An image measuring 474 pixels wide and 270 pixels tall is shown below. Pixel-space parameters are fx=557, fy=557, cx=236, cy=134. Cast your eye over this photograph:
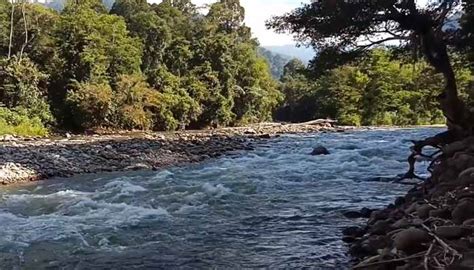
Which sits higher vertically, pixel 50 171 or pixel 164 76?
pixel 164 76

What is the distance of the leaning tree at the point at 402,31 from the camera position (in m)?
9.66

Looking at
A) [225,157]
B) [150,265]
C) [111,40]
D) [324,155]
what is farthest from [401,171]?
[111,40]

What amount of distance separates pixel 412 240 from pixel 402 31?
651cm

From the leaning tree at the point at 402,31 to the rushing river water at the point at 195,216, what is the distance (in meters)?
1.88

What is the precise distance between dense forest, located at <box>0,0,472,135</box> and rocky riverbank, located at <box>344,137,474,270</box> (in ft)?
35.0

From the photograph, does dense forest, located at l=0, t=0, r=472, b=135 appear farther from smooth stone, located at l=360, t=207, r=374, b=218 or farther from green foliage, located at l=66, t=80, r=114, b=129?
smooth stone, located at l=360, t=207, r=374, b=218

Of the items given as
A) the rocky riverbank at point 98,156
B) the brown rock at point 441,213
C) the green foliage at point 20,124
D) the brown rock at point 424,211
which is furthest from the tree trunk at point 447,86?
the green foliage at point 20,124

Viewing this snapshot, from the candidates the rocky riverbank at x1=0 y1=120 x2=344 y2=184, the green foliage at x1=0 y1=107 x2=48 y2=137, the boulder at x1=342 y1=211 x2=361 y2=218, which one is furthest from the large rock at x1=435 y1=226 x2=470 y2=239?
the green foliage at x1=0 y1=107 x2=48 y2=137

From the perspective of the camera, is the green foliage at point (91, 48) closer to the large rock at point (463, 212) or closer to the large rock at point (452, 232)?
the large rock at point (463, 212)

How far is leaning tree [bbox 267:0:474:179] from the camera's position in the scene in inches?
380

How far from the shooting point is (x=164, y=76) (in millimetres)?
33969

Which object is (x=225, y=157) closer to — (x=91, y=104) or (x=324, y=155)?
(x=324, y=155)

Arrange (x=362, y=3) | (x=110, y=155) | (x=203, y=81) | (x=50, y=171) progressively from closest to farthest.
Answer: (x=362, y=3) → (x=50, y=171) → (x=110, y=155) → (x=203, y=81)

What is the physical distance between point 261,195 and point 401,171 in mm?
4316
